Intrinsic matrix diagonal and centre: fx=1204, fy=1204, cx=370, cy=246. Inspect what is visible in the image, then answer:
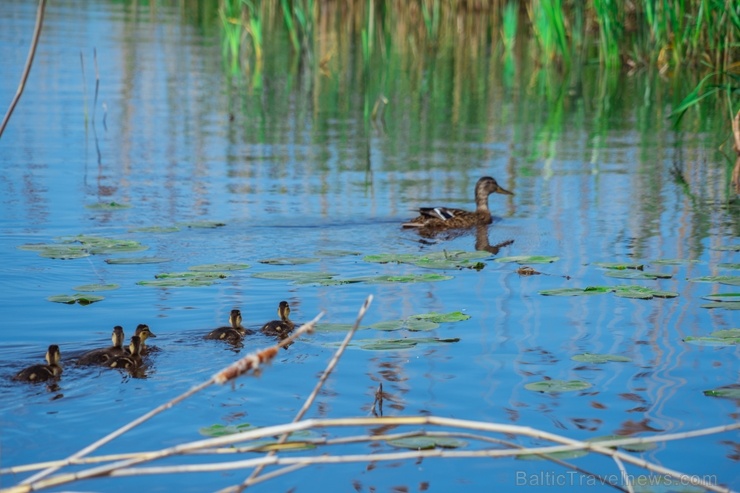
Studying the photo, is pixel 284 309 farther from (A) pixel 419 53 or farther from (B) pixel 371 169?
(A) pixel 419 53

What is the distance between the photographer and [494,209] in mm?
11422

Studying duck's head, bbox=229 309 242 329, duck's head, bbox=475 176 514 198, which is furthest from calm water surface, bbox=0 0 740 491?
duck's head, bbox=475 176 514 198

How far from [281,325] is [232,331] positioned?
0.28m

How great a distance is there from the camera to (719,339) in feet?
21.5

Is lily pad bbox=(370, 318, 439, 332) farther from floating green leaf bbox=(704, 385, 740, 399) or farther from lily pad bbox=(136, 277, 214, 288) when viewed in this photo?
floating green leaf bbox=(704, 385, 740, 399)

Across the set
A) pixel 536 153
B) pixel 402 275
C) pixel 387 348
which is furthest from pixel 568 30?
pixel 387 348

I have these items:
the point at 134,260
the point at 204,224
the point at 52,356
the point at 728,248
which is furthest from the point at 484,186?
the point at 52,356

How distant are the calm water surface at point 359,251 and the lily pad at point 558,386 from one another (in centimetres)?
4

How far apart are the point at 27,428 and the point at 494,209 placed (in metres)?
6.96

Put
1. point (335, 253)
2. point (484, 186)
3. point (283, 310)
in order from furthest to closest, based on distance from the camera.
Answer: point (484, 186) < point (335, 253) < point (283, 310)

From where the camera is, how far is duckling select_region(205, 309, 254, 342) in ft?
20.9

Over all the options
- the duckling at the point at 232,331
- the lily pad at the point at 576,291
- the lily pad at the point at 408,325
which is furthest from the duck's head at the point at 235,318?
the lily pad at the point at 576,291

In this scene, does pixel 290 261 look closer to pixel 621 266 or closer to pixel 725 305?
pixel 621 266

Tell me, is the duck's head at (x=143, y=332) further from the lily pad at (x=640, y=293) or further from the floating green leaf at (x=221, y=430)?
the lily pad at (x=640, y=293)
